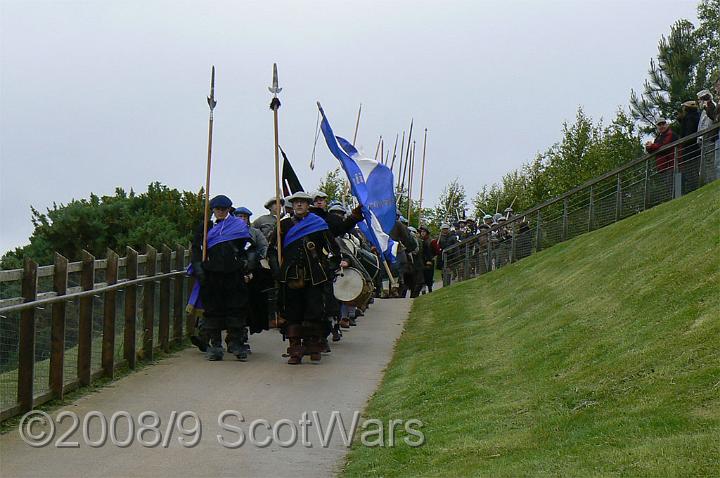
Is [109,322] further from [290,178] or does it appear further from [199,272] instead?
[290,178]

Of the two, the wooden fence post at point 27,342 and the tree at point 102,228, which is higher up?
the tree at point 102,228

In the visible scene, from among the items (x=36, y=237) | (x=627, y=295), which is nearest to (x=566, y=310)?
(x=627, y=295)

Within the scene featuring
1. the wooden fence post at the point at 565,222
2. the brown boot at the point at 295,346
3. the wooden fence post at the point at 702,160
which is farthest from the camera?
the wooden fence post at the point at 565,222

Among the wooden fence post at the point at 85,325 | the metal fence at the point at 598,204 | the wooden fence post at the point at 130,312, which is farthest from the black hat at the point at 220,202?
the metal fence at the point at 598,204

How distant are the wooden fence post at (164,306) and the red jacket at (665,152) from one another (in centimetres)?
1221

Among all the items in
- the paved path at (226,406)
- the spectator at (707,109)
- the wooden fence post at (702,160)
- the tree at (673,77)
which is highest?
the tree at (673,77)

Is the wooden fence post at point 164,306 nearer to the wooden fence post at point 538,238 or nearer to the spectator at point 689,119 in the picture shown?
the spectator at point 689,119

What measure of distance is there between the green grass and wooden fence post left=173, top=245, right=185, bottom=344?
2.90 meters

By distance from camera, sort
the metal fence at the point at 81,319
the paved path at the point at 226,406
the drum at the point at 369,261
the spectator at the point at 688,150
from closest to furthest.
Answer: the paved path at the point at 226,406 < the metal fence at the point at 81,319 < the drum at the point at 369,261 < the spectator at the point at 688,150

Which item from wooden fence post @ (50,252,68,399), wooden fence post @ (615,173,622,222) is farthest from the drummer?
wooden fence post @ (615,173,622,222)

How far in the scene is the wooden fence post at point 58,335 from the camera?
1166 centimetres

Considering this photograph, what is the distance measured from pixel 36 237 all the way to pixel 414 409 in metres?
19.4

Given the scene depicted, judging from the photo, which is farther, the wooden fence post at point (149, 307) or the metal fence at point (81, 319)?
the wooden fence post at point (149, 307)

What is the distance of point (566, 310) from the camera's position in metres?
15.1
